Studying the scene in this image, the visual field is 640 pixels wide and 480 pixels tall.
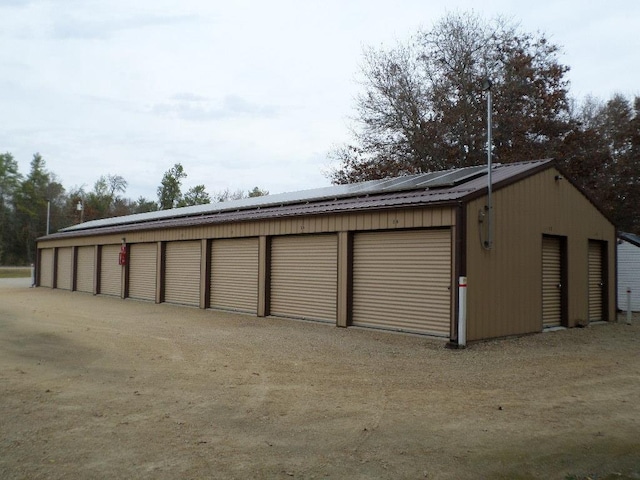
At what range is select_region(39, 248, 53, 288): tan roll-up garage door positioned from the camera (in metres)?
29.3

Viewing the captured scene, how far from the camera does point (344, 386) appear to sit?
6.94m

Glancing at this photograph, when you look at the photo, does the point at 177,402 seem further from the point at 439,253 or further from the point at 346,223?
the point at 346,223

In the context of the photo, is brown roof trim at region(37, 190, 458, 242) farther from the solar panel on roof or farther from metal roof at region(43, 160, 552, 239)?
the solar panel on roof

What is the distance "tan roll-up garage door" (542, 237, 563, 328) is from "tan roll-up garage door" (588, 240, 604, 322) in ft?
7.10

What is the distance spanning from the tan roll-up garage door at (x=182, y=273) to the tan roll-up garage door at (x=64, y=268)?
10235mm

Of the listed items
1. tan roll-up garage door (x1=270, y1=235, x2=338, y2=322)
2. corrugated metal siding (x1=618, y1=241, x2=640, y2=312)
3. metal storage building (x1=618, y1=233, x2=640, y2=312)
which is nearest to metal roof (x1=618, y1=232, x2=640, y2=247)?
metal storage building (x1=618, y1=233, x2=640, y2=312)

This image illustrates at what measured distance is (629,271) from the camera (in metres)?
18.5

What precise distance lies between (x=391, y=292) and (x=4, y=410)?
26.1ft

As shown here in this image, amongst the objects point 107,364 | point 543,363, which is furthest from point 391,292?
point 107,364

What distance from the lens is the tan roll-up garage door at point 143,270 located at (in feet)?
66.6

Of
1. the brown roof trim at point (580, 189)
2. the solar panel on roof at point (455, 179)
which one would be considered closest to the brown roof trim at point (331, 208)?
the solar panel on roof at point (455, 179)

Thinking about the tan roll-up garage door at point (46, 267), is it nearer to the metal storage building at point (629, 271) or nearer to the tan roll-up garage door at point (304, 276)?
the tan roll-up garage door at point (304, 276)

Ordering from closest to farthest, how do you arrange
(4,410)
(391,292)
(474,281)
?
1. (4,410)
2. (474,281)
3. (391,292)

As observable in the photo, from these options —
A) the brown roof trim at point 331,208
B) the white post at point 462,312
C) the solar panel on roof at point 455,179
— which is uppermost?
the solar panel on roof at point 455,179
